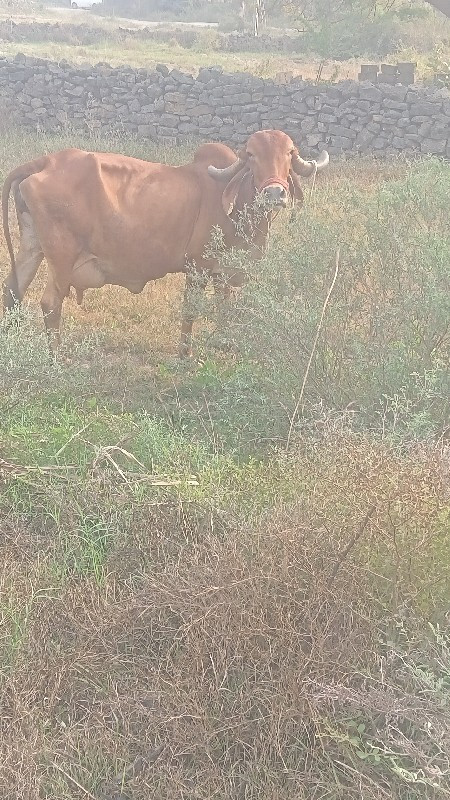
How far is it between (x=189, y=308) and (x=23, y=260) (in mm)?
1316

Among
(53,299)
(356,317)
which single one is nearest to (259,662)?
(356,317)

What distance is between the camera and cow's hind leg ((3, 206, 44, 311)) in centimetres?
558

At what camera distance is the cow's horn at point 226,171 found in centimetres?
571

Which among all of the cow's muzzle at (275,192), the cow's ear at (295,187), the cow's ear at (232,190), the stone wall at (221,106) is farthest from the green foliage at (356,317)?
the stone wall at (221,106)

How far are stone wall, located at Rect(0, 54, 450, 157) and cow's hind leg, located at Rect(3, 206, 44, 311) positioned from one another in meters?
8.01

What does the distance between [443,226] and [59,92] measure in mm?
11353

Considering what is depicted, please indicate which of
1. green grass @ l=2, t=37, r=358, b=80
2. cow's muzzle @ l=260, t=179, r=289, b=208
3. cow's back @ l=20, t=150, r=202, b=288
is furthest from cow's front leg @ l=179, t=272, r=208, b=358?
green grass @ l=2, t=37, r=358, b=80

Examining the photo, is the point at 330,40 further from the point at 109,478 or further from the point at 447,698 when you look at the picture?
the point at 447,698

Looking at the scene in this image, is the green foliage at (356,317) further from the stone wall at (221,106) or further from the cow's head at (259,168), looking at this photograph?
the stone wall at (221,106)

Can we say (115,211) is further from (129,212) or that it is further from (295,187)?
(295,187)

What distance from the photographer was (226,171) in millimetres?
5738

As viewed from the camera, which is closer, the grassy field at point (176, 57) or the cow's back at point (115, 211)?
the cow's back at point (115, 211)

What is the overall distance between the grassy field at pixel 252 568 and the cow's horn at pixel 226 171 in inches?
59.4

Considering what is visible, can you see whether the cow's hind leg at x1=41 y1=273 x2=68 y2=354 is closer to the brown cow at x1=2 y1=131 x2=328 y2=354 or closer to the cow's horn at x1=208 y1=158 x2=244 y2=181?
the brown cow at x1=2 y1=131 x2=328 y2=354
